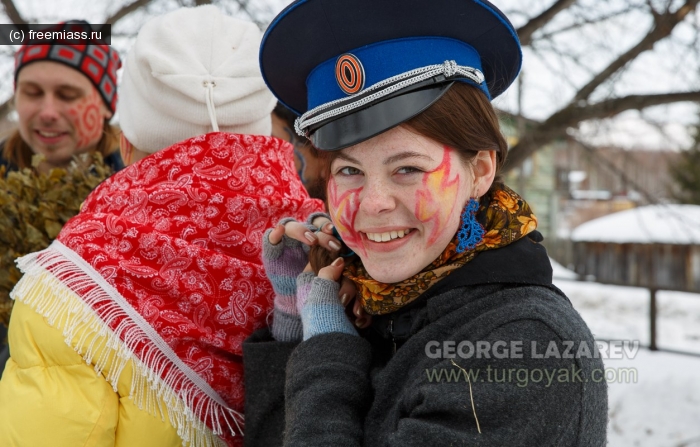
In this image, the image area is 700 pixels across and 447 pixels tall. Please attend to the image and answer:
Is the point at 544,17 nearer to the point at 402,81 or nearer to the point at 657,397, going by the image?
the point at 402,81

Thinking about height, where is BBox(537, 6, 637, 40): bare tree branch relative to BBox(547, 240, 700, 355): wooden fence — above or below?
above

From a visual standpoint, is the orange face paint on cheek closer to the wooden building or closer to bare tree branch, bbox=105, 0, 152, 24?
bare tree branch, bbox=105, 0, 152, 24

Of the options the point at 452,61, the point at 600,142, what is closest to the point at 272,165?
the point at 452,61

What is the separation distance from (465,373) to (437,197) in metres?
0.41

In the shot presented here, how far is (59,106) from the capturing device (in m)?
3.28

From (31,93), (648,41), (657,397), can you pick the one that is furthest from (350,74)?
(657,397)

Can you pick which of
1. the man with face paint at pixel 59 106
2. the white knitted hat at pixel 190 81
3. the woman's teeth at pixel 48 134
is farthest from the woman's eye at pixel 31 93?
the white knitted hat at pixel 190 81

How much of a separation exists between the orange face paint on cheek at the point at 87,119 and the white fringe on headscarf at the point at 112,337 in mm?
1768

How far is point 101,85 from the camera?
3.41m

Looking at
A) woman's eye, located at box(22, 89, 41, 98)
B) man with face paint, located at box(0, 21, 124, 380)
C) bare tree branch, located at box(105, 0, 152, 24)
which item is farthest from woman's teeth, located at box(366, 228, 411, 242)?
bare tree branch, located at box(105, 0, 152, 24)

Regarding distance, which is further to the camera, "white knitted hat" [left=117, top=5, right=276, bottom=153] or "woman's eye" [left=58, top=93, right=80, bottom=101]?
"woman's eye" [left=58, top=93, right=80, bottom=101]

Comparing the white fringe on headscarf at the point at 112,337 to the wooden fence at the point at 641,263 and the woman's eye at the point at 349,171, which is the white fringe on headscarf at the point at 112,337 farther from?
the wooden fence at the point at 641,263

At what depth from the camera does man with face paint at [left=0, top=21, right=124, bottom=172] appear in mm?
3236

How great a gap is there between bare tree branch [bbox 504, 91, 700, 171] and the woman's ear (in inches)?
109
